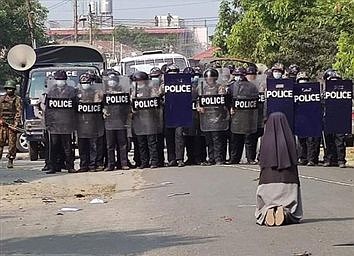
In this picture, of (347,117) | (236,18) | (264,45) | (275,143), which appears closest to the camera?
(275,143)

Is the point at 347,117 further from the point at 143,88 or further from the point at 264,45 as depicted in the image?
the point at 264,45

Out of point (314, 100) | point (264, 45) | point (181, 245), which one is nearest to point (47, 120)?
point (314, 100)

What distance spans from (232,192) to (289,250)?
4997 millimetres

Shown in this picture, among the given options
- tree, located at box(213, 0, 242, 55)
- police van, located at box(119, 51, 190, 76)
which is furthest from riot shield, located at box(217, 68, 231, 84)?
tree, located at box(213, 0, 242, 55)

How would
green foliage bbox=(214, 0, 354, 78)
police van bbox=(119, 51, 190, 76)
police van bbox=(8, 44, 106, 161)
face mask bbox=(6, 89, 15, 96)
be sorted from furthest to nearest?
green foliage bbox=(214, 0, 354, 78), police van bbox=(119, 51, 190, 76), police van bbox=(8, 44, 106, 161), face mask bbox=(6, 89, 15, 96)

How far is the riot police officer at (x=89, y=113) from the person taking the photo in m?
20.2

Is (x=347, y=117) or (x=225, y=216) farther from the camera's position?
(x=347, y=117)

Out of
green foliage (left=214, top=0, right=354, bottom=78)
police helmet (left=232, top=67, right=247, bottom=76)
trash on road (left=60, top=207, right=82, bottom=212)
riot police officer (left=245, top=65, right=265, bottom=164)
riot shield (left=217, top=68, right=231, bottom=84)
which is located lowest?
trash on road (left=60, top=207, right=82, bottom=212)

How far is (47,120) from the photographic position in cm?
2041

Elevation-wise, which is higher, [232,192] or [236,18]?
[236,18]

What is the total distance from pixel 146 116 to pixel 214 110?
139cm

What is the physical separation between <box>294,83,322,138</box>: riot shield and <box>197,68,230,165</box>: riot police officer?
145 cm

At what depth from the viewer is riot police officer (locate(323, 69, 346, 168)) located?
1989 centimetres

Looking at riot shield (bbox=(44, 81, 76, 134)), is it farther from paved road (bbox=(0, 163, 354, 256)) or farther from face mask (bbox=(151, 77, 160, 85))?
paved road (bbox=(0, 163, 354, 256))
